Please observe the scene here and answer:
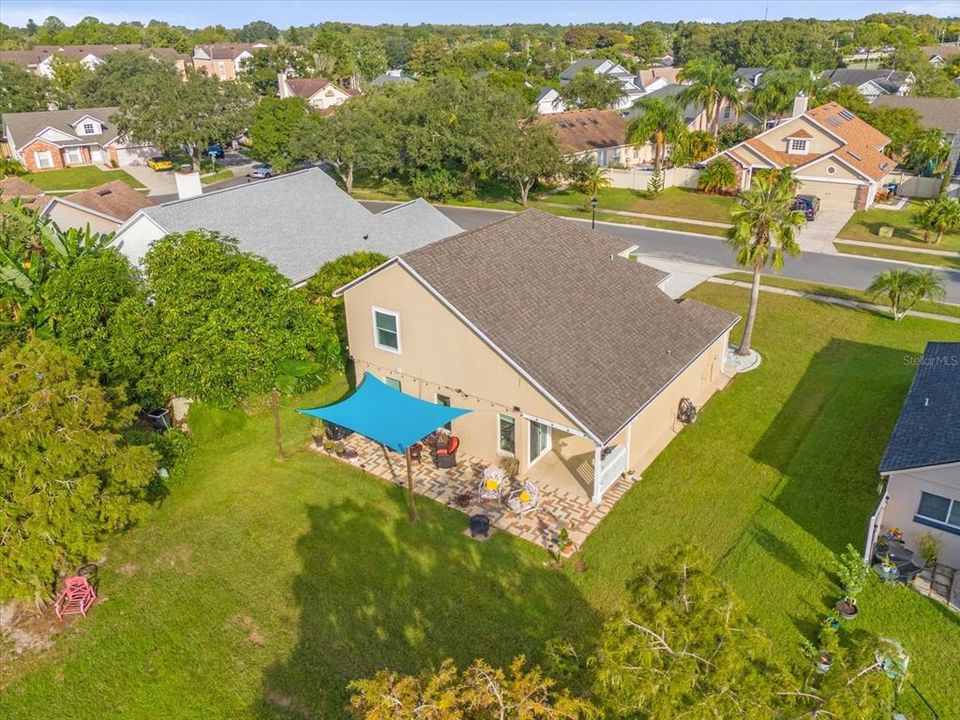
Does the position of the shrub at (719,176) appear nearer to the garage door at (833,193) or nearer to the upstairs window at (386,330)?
the garage door at (833,193)

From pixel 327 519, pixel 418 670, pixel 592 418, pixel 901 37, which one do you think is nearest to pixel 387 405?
pixel 327 519

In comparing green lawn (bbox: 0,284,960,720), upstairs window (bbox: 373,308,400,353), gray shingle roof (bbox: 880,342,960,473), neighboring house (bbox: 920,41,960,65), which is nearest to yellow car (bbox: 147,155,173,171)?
green lawn (bbox: 0,284,960,720)

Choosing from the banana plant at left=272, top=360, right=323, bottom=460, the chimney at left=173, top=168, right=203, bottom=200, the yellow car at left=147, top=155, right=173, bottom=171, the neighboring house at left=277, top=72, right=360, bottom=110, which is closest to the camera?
the banana plant at left=272, top=360, right=323, bottom=460

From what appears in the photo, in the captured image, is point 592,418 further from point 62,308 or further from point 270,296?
point 62,308

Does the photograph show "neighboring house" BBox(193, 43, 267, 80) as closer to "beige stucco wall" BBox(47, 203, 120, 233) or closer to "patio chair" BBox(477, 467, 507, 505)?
"beige stucco wall" BBox(47, 203, 120, 233)

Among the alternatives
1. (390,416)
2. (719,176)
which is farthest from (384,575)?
(719,176)

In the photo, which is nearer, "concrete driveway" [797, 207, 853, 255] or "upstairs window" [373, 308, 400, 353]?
"upstairs window" [373, 308, 400, 353]
